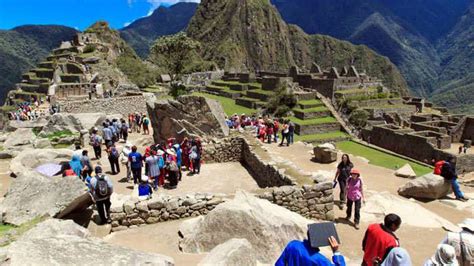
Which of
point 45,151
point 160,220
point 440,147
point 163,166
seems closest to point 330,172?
point 163,166

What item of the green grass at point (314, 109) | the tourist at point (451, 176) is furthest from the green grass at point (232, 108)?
the tourist at point (451, 176)

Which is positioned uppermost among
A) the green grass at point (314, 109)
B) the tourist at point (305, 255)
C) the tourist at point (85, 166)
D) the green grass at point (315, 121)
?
the tourist at point (305, 255)

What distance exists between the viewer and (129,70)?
64.9m

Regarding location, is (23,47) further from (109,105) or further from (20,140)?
(20,140)

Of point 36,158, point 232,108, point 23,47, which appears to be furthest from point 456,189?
point 23,47

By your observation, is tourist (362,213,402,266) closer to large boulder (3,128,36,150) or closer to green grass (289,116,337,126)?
large boulder (3,128,36,150)

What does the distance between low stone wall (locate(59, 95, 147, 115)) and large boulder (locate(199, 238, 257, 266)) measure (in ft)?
72.8

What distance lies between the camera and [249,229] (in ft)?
23.1

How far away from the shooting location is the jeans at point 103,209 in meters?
8.41

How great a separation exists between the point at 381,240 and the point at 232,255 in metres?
2.18

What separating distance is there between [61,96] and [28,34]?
427ft

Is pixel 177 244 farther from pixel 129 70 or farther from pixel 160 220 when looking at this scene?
pixel 129 70

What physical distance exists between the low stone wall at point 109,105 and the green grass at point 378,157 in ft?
62.3

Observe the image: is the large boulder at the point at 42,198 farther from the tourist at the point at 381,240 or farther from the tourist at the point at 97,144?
the tourist at the point at 97,144
